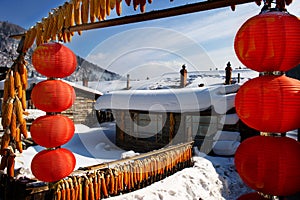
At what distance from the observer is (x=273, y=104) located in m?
2.03

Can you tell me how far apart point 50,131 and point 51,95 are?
1.84 feet

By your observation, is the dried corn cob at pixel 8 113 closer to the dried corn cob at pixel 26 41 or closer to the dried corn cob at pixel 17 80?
the dried corn cob at pixel 17 80

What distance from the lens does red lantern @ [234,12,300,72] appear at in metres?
2.05

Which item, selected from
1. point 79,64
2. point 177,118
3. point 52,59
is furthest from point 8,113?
point 79,64

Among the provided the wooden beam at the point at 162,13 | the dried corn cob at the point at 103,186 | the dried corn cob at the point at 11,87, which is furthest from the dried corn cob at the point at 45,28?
the dried corn cob at the point at 103,186

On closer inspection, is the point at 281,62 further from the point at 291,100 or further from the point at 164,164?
the point at 164,164

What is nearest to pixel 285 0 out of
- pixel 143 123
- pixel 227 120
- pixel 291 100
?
pixel 291 100

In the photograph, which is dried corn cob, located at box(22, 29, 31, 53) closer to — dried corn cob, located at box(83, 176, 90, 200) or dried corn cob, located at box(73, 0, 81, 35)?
dried corn cob, located at box(73, 0, 81, 35)

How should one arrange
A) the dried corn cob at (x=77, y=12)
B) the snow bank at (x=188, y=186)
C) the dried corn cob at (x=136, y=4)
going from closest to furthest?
the dried corn cob at (x=136, y=4) → the dried corn cob at (x=77, y=12) → the snow bank at (x=188, y=186)

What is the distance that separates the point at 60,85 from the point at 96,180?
2707mm

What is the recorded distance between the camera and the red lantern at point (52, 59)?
391 centimetres

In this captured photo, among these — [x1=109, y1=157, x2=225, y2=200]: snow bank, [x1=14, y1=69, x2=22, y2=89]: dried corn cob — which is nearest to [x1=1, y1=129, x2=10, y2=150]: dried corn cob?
[x1=14, y1=69, x2=22, y2=89]: dried corn cob

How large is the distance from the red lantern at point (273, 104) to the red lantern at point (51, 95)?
9.48 feet

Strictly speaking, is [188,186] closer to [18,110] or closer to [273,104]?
[18,110]
